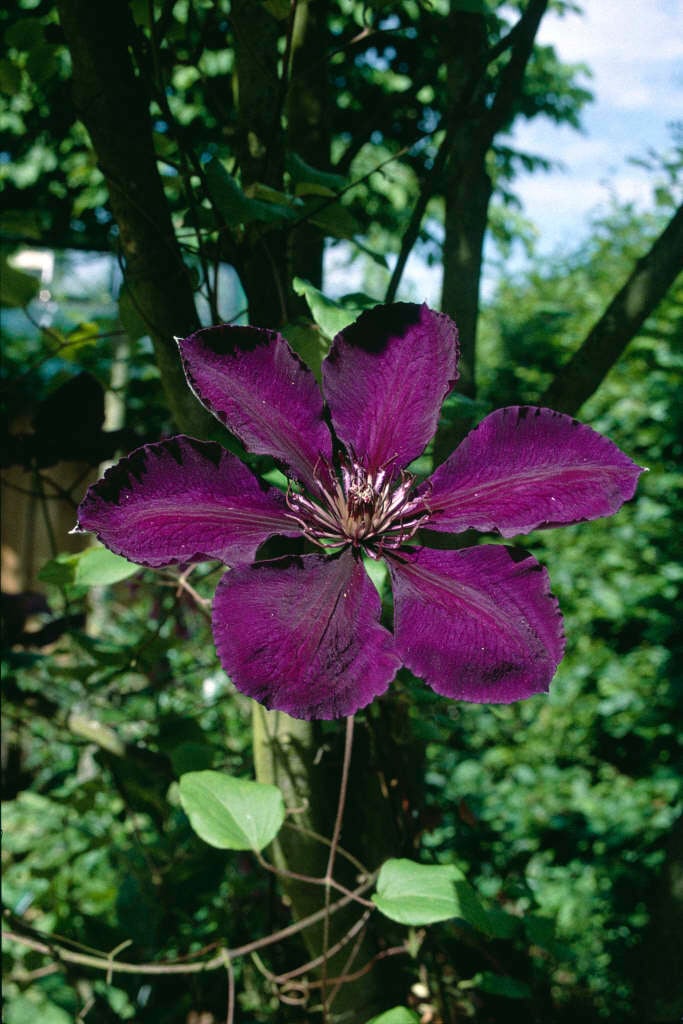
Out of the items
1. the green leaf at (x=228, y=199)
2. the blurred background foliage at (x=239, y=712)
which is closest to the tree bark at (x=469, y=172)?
the blurred background foliage at (x=239, y=712)

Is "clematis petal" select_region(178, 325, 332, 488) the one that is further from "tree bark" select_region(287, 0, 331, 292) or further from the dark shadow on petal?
"tree bark" select_region(287, 0, 331, 292)

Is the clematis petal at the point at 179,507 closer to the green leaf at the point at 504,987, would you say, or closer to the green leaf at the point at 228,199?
the green leaf at the point at 228,199

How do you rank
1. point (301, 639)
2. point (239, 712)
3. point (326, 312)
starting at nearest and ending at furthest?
point (301, 639), point (326, 312), point (239, 712)

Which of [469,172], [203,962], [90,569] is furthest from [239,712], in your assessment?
[469,172]

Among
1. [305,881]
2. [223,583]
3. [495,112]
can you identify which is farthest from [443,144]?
[305,881]

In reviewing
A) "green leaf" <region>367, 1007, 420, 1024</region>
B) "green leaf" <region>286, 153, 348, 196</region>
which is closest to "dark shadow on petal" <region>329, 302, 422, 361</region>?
"green leaf" <region>286, 153, 348, 196</region>

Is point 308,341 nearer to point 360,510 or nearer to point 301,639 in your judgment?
point 360,510

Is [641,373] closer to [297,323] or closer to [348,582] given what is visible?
[297,323]
